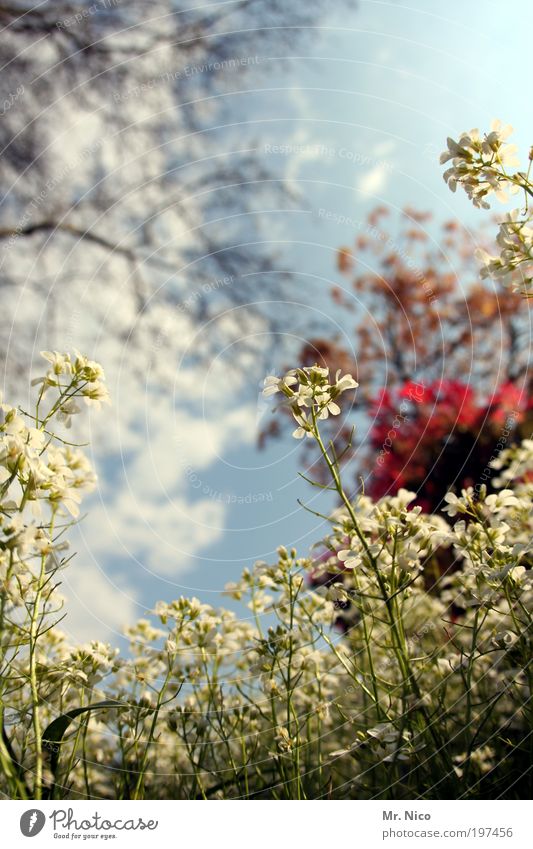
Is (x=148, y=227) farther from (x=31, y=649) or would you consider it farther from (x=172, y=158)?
(x=31, y=649)

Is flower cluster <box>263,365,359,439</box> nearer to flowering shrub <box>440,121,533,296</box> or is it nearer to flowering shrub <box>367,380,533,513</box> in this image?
flowering shrub <box>440,121,533,296</box>

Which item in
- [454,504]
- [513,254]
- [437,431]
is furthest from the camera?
[437,431]

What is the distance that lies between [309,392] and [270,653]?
Result: 79 cm

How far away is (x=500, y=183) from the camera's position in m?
1.43

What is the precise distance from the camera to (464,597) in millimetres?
1935

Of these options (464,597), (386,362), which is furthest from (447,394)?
(464,597)

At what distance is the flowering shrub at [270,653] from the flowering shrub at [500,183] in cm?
47

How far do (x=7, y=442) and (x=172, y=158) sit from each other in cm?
323

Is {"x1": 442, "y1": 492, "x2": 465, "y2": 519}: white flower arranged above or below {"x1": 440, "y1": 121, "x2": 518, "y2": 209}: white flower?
below

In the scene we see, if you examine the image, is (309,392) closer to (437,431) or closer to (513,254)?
(513,254)

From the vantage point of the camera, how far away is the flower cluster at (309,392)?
149 centimetres

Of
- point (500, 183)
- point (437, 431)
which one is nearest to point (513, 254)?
point (500, 183)

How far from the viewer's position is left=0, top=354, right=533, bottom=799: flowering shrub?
4.40 ft

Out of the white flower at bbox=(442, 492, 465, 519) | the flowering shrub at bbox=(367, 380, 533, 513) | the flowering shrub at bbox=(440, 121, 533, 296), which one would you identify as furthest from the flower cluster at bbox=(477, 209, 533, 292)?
the flowering shrub at bbox=(367, 380, 533, 513)
